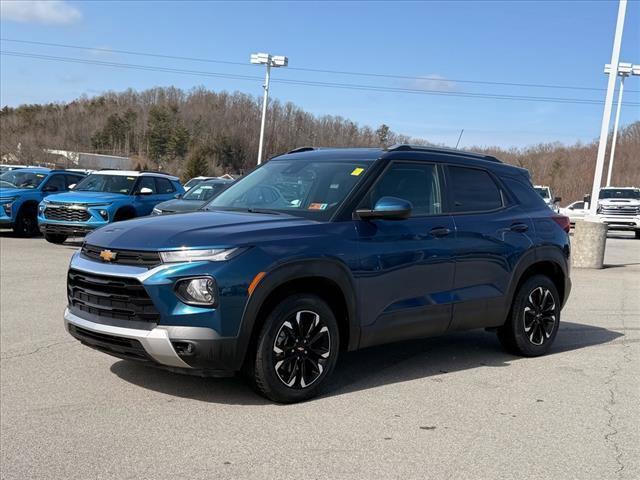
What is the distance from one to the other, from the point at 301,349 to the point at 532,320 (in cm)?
274

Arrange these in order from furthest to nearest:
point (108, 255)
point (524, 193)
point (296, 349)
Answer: point (524, 193) < point (296, 349) < point (108, 255)

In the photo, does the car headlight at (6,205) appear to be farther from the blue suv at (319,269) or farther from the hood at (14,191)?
the blue suv at (319,269)

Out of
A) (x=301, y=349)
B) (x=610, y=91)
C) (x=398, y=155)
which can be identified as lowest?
(x=301, y=349)

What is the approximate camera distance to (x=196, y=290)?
4398 millimetres

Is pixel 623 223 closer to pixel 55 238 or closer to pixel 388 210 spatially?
pixel 55 238

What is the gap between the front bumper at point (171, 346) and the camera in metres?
4.37

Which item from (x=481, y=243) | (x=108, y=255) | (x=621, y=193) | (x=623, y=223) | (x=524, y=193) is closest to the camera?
(x=108, y=255)

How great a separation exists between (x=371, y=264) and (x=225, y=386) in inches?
57.4

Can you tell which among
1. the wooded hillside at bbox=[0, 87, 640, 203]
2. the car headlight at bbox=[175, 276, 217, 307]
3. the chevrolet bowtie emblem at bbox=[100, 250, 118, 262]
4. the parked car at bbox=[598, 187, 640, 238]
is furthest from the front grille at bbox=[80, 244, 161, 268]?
the wooded hillside at bbox=[0, 87, 640, 203]

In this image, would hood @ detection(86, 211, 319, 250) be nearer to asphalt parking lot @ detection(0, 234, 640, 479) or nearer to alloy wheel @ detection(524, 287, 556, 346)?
asphalt parking lot @ detection(0, 234, 640, 479)

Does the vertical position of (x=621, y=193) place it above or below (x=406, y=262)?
above

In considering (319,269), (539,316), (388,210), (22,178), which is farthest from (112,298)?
(22,178)

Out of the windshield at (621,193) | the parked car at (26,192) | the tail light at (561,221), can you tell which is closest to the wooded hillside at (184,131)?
the windshield at (621,193)

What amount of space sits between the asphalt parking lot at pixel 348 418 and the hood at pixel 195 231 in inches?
45.2
